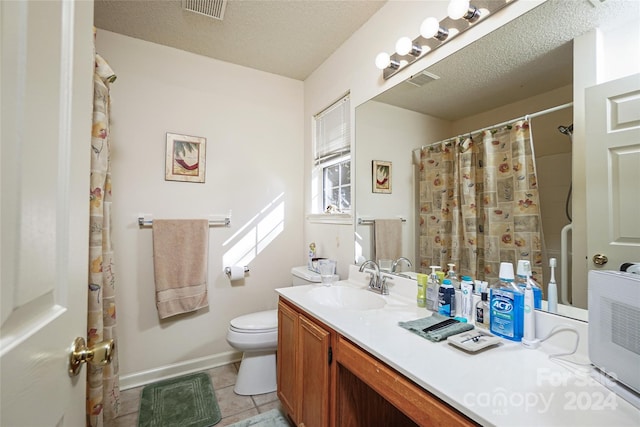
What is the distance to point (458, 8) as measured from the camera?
1261 mm

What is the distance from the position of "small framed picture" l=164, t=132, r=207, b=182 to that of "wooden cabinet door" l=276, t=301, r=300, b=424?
1.25m

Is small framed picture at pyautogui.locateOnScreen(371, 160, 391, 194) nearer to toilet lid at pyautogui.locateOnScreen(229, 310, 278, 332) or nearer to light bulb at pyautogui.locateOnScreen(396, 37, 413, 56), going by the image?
light bulb at pyautogui.locateOnScreen(396, 37, 413, 56)

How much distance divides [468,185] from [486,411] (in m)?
0.95

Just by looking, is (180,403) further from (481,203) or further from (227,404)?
(481,203)

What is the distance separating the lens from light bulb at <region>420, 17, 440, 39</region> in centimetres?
138

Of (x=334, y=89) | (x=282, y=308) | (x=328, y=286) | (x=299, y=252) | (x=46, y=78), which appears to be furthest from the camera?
(x=299, y=252)

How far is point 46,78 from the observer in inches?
17.8

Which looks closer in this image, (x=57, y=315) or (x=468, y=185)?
(x=57, y=315)

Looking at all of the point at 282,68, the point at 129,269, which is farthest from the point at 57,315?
the point at 282,68

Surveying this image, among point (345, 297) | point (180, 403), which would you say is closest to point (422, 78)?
point (345, 297)

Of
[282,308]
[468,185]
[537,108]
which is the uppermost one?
[537,108]

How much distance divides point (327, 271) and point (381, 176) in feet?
2.48

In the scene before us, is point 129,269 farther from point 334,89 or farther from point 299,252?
point 334,89

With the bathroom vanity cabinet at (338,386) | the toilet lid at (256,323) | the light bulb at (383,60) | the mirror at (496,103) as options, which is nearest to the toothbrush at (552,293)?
the mirror at (496,103)
